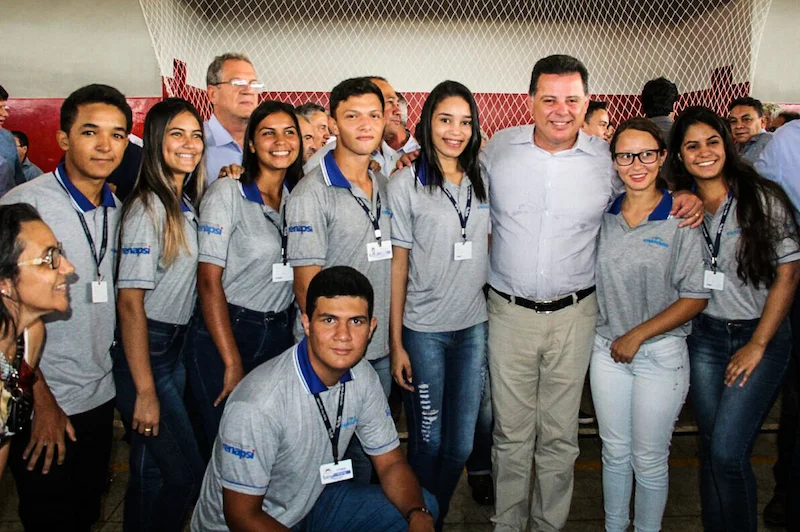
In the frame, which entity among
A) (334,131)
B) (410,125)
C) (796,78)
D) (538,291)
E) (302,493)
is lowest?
(302,493)

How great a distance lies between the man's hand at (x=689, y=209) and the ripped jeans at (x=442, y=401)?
912 millimetres

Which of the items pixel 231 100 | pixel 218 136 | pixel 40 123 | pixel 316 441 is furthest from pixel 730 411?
pixel 40 123

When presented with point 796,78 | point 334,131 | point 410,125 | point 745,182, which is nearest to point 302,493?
point 334,131

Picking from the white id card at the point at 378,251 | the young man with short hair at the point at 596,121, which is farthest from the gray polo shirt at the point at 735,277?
the young man with short hair at the point at 596,121

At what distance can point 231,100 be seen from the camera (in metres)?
3.68

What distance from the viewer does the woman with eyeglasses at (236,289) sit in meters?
2.59

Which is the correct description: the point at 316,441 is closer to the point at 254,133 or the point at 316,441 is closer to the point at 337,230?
the point at 337,230

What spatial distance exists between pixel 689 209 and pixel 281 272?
1625 millimetres

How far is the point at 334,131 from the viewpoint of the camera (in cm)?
278

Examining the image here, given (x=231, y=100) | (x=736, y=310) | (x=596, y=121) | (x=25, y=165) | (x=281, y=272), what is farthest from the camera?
(x=25, y=165)

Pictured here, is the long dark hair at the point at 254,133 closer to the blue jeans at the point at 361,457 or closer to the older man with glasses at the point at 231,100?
the older man with glasses at the point at 231,100

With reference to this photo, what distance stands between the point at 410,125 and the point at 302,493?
7299mm

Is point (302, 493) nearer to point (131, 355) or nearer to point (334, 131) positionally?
point (131, 355)

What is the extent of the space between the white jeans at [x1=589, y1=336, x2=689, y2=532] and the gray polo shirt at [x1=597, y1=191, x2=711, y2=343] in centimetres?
10
